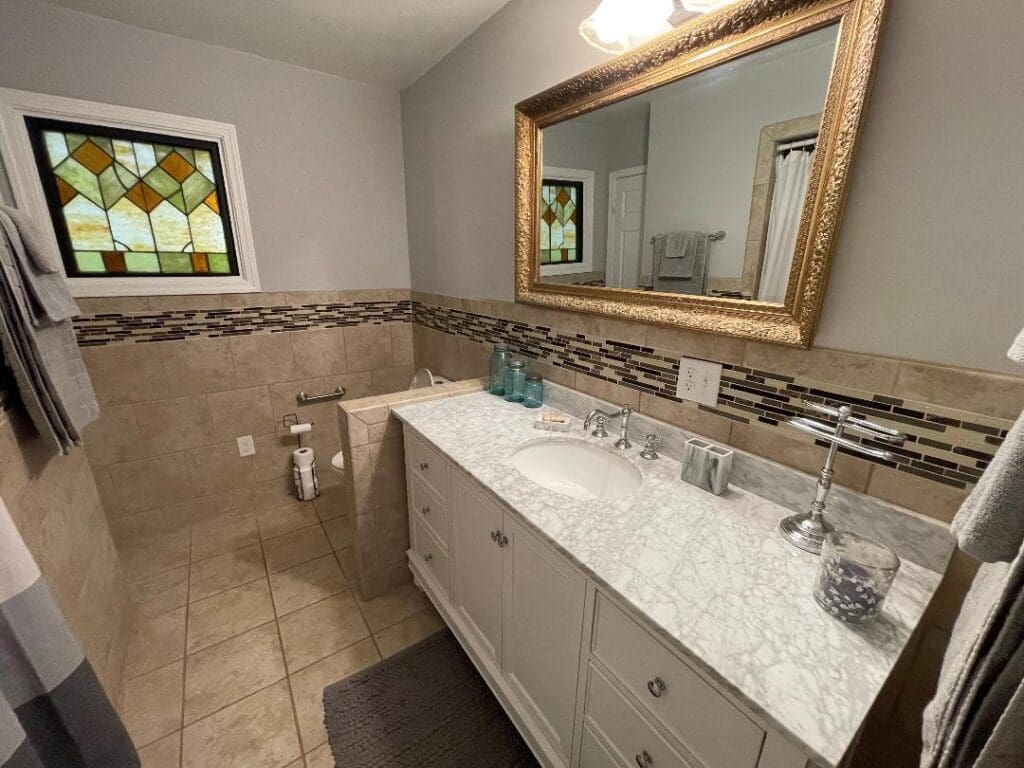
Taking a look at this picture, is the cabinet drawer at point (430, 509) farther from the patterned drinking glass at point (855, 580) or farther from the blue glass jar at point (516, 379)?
the patterned drinking glass at point (855, 580)

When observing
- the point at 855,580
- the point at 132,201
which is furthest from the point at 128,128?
the point at 855,580

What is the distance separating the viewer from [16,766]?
64 cm

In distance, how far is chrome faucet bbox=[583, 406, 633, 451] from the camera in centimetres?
121

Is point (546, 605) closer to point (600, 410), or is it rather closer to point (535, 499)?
point (535, 499)

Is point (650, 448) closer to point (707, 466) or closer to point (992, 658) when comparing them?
point (707, 466)

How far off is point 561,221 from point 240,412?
1881 mm

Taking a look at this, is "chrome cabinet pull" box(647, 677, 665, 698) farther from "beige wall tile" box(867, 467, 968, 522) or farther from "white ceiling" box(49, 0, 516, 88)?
"white ceiling" box(49, 0, 516, 88)

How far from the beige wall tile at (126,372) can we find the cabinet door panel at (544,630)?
191 cm

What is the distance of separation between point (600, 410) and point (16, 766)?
1.40m

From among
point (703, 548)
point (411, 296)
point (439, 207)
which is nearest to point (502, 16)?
point (439, 207)

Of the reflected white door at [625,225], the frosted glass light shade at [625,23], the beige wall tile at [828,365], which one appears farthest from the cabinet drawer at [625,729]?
the frosted glass light shade at [625,23]

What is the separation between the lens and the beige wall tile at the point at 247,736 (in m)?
1.15

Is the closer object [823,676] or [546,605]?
[823,676]

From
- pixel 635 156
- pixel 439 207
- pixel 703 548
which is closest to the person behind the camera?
pixel 703 548
